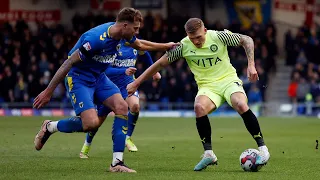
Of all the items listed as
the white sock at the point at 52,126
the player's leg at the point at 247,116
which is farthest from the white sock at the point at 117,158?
the player's leg at the point at 247,116

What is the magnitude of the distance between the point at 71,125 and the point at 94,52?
142cm

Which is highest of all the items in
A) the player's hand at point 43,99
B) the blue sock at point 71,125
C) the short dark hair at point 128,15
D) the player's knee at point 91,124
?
the short dark hair at point 128,15

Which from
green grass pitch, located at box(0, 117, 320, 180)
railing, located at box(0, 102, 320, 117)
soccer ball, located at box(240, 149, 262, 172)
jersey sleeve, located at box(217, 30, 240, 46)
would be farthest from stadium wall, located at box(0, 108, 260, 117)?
soccer ball, located at box(240, 149, 262, 172)

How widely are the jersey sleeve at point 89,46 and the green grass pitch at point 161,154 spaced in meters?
1.59

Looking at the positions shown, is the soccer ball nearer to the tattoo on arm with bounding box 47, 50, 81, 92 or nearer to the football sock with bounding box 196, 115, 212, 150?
the football sock with bounding box 196, 115, 212, 150

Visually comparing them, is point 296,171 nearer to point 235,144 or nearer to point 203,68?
point 203,68

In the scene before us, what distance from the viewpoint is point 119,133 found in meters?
11.9

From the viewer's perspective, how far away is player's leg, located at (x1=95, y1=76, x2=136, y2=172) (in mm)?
11742

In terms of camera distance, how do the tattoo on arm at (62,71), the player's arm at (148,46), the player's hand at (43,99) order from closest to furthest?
the player's hand at (43,99), the tattoo on arm at (62,71), the player's arm at (148,46)

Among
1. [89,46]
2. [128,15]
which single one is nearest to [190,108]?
[89,46]

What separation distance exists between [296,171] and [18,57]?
2292 cm

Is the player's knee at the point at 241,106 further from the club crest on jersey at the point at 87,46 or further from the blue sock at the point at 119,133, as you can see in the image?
the club crest on jersey at the point at 87,46

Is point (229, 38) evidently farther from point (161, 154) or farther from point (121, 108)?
point (161, 154)

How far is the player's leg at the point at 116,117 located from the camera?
1174cm
